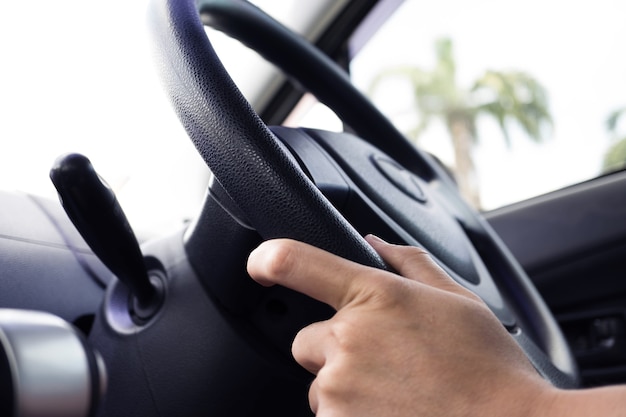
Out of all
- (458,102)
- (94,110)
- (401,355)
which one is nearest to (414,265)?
(401,355)

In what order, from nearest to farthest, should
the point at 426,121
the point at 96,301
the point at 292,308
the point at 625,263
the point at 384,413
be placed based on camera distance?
the point at 384,413, the point at 292,308, the point at 96,301, the point at 625,263, the point at 426,121

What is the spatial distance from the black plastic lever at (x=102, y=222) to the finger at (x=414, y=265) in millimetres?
248

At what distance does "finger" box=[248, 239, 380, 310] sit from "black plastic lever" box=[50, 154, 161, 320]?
0.76 ft

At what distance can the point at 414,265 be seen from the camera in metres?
0.49

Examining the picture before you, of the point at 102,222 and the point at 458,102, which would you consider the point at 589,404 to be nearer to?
the point at 102,222

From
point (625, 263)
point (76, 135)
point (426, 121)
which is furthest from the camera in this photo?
point (426, 121)

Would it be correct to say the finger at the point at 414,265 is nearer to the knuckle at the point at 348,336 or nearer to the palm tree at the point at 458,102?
the knuckle at the point at 348,336

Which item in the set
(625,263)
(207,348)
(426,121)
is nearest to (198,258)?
(207,348)

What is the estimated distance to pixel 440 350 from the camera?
428 millimetres

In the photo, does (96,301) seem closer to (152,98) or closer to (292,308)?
(292,308)

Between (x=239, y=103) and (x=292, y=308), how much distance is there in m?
0.23

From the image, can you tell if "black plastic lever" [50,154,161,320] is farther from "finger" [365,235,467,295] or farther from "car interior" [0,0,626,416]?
"finger" [365,235,467,295]

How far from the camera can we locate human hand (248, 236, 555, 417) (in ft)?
1.39

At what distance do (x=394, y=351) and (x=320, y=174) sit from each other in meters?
0.23
